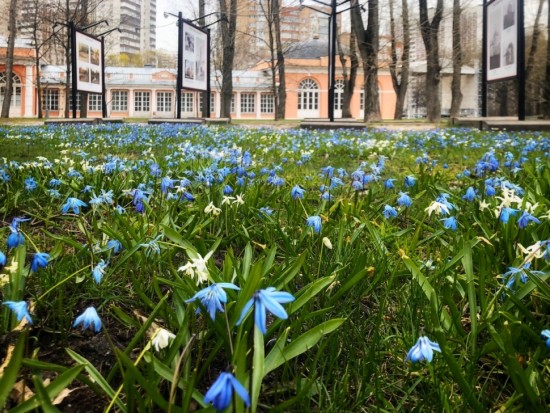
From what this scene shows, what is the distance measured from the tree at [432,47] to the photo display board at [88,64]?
477 inches

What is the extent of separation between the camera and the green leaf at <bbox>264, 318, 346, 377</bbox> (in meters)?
1.12

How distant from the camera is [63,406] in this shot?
3.48ft

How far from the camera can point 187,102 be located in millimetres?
56031

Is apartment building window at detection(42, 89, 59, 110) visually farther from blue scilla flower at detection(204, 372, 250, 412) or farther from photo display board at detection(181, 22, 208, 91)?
blue scilla flower at detection(204, 372, 250, 412)

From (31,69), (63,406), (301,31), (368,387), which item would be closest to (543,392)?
(368,387)

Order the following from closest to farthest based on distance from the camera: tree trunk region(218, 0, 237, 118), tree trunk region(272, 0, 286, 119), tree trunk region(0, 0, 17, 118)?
tree trunk region(218, 0, 237, 118) < tree trunk region(0, 0, 17, 118) < tree trunk region(272, 0, 286, 119)

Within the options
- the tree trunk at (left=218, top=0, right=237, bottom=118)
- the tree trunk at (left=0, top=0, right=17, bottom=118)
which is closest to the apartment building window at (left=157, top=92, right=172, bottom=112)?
the tree trunk at (left=0, top=0, right=17, bottom=118)

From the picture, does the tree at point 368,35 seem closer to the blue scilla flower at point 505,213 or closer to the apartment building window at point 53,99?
the blue scilla flower at point 505,213

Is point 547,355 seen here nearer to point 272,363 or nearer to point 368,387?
point 368,387

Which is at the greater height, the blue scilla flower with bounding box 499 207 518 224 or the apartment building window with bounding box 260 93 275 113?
the apartment building window with bounding box 260 93 275 113

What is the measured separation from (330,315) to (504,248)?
0.77 metres

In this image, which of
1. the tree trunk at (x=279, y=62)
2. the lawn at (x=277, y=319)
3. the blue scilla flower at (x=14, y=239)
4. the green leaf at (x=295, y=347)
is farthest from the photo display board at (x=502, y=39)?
the tree trunk at (x=279, y=62)

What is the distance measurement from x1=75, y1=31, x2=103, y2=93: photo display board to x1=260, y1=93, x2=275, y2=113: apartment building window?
38.2m

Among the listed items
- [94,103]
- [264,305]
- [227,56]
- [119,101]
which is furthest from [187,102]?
[264,305]
